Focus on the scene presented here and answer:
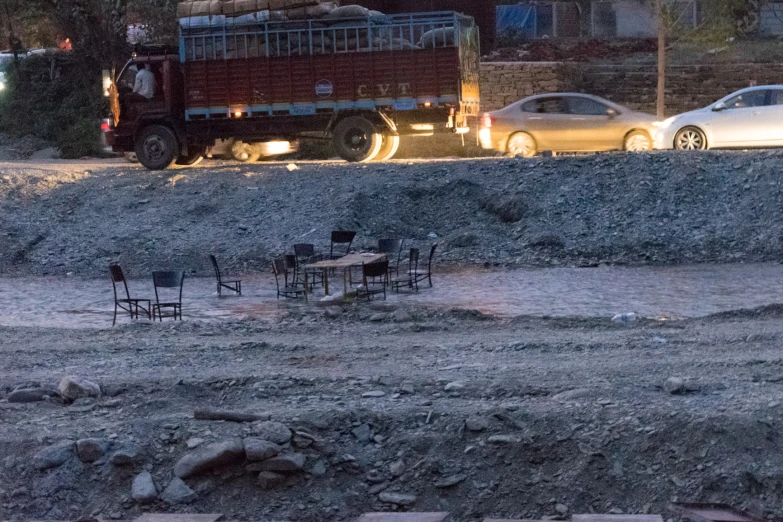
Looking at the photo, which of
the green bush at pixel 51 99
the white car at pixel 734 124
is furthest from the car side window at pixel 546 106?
the green bush at pixel 51 99

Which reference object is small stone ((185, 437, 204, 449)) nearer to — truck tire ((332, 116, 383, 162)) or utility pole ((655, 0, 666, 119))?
truck tire ((332, 116, 383, 162))

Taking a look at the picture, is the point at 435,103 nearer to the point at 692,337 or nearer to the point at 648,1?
the point at 692,337

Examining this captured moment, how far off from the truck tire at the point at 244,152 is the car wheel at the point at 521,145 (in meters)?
6.04

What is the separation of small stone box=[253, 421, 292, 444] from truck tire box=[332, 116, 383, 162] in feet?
50.7

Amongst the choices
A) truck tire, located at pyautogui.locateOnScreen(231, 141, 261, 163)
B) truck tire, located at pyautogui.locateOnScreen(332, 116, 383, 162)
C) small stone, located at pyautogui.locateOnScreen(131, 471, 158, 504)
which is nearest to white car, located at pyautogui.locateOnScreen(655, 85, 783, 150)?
truck tire, located at pyautogui.locateOnScreen(332, 116, 383, 162)

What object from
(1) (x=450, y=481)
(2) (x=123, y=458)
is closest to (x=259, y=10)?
(2) (x=123, y=458)

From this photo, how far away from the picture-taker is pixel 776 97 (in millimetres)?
19484

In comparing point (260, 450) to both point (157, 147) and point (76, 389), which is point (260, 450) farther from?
point (157, 147)

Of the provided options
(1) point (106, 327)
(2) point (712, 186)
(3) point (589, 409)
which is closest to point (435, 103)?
(2) point (712, 186)

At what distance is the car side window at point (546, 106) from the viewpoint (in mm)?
21688

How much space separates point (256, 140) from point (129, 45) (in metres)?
14.7

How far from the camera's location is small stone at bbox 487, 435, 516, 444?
6195 mm

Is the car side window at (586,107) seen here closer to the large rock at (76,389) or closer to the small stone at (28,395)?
the large rock at (76,389)

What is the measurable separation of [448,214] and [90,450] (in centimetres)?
1306
